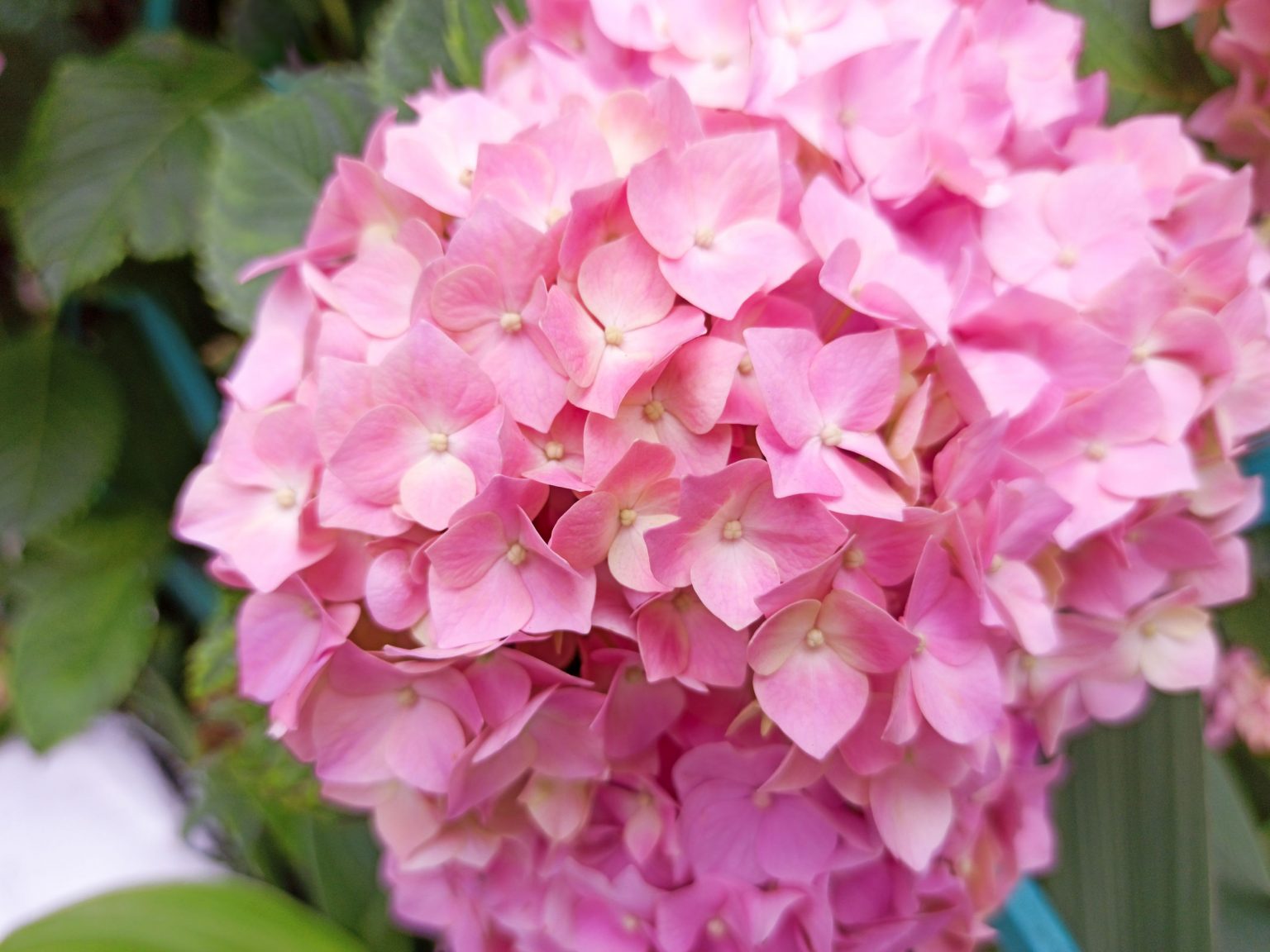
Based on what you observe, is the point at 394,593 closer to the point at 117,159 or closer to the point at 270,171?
the point at 270,171

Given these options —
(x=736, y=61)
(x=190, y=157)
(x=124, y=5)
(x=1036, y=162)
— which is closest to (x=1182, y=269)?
(x=1036, y=162)

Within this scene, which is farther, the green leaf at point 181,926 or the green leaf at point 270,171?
the green leaf at point 270,171

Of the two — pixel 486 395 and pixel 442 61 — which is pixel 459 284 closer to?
pixel 486 395

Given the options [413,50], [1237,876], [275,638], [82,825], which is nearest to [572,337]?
[275,638]

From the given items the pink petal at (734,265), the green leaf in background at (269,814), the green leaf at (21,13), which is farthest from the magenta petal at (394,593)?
the green leaf at (21,13)

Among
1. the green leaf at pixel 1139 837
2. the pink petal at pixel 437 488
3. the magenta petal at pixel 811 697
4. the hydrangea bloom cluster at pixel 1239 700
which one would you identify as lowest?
the hydrangea bloom cluster at pixel 1239 700

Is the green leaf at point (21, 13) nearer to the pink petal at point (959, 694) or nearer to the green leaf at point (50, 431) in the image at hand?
the green leaf at point (50, 431)

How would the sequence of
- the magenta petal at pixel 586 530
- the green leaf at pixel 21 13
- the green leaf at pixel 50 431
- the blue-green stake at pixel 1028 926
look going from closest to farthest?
the magenta petal at pixel 586 530 < the blue-green stake at pixel 1028 926 < the green leaf at pixel 21 13 < the green leaf at pixel 50 431

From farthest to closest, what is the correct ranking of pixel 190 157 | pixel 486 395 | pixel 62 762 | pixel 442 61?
pixel 62 762 < pixel 190 157 < pixel 442 61 < pixel 486 395
